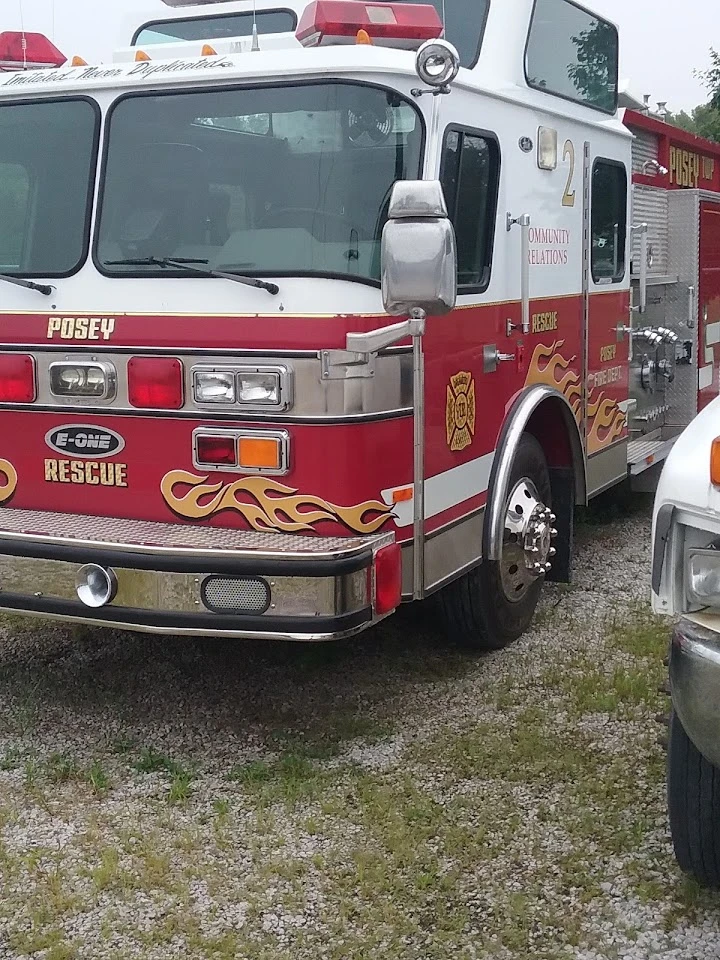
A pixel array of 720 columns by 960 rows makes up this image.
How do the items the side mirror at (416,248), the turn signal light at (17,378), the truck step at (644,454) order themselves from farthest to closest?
the truck step at (644,454)
the turn signal light at (17,378)
the side mirror at (416,248)

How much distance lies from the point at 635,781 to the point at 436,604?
1.29 metres

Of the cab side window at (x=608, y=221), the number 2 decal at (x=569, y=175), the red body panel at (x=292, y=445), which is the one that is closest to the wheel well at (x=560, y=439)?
the red body panel at (x=292, y=445)

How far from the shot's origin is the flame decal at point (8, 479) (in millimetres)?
4172

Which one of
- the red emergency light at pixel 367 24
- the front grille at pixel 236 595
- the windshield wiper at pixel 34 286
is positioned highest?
the red emergency light at pixel 367 24

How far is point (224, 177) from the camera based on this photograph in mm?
3885

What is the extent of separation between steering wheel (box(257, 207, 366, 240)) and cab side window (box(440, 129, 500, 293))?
45 cm

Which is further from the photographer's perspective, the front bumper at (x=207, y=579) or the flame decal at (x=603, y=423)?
the flame decal at (x=603, y=423)

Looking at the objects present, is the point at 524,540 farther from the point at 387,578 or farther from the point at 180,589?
the point at 180,589

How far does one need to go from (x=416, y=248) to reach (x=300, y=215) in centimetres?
55

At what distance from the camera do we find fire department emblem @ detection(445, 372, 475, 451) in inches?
164

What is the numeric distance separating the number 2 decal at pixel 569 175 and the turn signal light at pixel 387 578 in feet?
6.92

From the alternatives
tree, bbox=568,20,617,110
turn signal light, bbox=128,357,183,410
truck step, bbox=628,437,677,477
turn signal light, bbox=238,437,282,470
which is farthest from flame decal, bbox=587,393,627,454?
turn signal light, bbox=128,357,183,410

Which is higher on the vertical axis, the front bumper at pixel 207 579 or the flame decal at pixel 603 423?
the flame decal at pixel 603 423

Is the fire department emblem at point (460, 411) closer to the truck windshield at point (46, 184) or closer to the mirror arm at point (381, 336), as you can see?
the mirror arm at point (381, 336)
